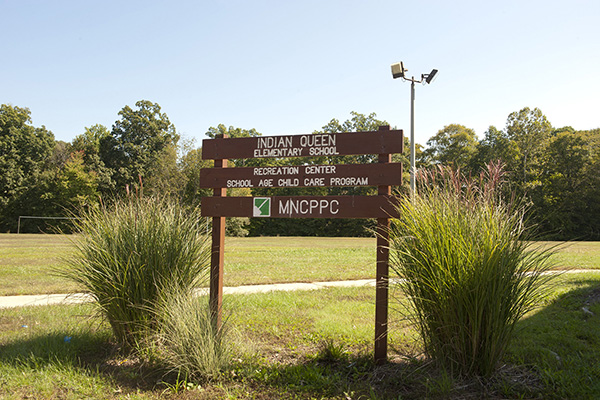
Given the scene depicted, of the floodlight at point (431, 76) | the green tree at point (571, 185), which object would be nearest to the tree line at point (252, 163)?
the green tree at point (571, 185)

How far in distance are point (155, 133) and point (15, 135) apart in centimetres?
1466

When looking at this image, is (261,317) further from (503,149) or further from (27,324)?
(503,149)

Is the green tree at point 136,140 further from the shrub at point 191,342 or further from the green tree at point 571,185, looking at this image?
the shrub at point 191,342

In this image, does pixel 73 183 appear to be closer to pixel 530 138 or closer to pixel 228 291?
pixel 228 291

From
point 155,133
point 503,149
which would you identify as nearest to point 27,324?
point 503,149

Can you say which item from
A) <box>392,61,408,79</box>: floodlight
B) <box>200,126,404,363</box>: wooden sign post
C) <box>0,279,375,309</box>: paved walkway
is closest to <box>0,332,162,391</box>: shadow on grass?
<box>200,126,404,363</box>: wooden sign post

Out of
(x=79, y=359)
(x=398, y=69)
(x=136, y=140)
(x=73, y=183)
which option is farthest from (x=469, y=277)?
(x=136, y=140)

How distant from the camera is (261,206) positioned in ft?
15.2

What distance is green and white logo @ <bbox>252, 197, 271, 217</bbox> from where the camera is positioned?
4.57m

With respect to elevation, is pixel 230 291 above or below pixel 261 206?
Answer: below

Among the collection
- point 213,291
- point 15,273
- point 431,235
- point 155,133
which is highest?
point 155,133

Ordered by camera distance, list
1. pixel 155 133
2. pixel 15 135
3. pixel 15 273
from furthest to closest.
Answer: pixel 155 133 < pixel 15 135 < pixel 15 273

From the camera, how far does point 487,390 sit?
10.4 feet

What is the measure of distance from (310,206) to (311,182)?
268 mm
